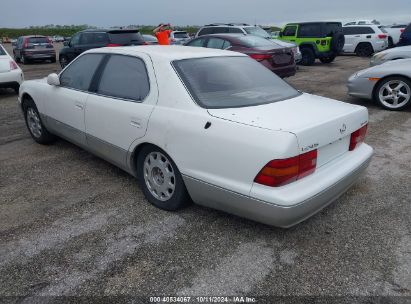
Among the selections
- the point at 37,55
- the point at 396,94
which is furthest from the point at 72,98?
the point at 37,55

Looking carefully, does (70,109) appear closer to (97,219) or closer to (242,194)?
(97,219)

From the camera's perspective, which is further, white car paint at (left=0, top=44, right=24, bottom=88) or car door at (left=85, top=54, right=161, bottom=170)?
white car paint at (left=0, top=44, right=24, bottom=88)

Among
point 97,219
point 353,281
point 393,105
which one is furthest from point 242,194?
point 393,105

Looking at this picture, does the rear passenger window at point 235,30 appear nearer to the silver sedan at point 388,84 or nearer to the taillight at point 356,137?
the silver sedan at point 388,84

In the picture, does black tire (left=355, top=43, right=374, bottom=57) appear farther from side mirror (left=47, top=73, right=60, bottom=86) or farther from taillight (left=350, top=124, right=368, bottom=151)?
side mirror (left=47, top=73, right=60, bottom=86)

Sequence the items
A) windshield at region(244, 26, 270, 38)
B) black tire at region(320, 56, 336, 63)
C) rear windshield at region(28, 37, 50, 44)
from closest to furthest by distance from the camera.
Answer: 1. windshield at region(244, 26, 270, 38)
2. black tire at region(320, 56, 336, 63)
3. rear windshield at region(28, 37, 50, 44)

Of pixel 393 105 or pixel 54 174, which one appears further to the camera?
pixel 393 105

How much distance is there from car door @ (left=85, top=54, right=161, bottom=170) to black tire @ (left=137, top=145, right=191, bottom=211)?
0.62ft

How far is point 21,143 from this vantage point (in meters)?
5.50

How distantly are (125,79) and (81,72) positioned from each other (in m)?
0.92

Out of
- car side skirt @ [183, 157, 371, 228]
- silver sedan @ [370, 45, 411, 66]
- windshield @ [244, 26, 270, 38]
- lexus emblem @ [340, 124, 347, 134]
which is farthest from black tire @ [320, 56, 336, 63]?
car side skirt @ [183, 157, 371, 228]

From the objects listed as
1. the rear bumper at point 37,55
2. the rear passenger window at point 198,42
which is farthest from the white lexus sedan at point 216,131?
the rear bumper at point 37,55

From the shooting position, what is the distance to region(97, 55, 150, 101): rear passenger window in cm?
347

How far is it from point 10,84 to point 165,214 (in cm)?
775
